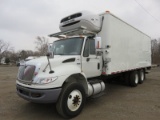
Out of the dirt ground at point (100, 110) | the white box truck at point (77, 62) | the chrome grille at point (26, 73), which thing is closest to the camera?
the white box truck at point (77, 62)

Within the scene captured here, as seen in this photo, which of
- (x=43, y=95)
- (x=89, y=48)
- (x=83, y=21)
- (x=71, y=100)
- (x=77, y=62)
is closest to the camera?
(x=43, y=95)

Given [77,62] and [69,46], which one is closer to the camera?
[77,62]

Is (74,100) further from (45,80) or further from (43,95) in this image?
(45,80)

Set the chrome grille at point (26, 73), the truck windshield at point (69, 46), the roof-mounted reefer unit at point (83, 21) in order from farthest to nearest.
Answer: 1. the roof-mounted reefer unit at point (83, 21)
2. the truck windshield at point (69, 46)
3. the chrome grille at point (26, 73)

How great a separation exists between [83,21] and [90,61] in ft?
5.03

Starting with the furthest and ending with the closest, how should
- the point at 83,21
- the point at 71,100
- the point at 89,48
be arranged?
the point at 83,21 < the point at 89,48 < the point at 71,100

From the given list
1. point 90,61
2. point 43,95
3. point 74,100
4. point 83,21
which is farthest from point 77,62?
point 83,21

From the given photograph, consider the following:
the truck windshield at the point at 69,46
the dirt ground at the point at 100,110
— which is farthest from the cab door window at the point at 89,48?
the dirt ground at the point at 100,110

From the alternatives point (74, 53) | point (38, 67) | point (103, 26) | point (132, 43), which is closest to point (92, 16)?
point (103, 26)

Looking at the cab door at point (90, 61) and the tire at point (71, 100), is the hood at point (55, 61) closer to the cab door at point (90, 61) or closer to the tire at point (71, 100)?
the cab door at point (90, 61)

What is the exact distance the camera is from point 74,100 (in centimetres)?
427

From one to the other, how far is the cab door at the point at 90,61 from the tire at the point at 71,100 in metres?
0.80

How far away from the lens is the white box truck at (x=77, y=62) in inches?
153

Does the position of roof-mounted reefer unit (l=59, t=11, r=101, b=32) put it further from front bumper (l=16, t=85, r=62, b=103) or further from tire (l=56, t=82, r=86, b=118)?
front bumper (l=16, t=85, r=62, b=103)
